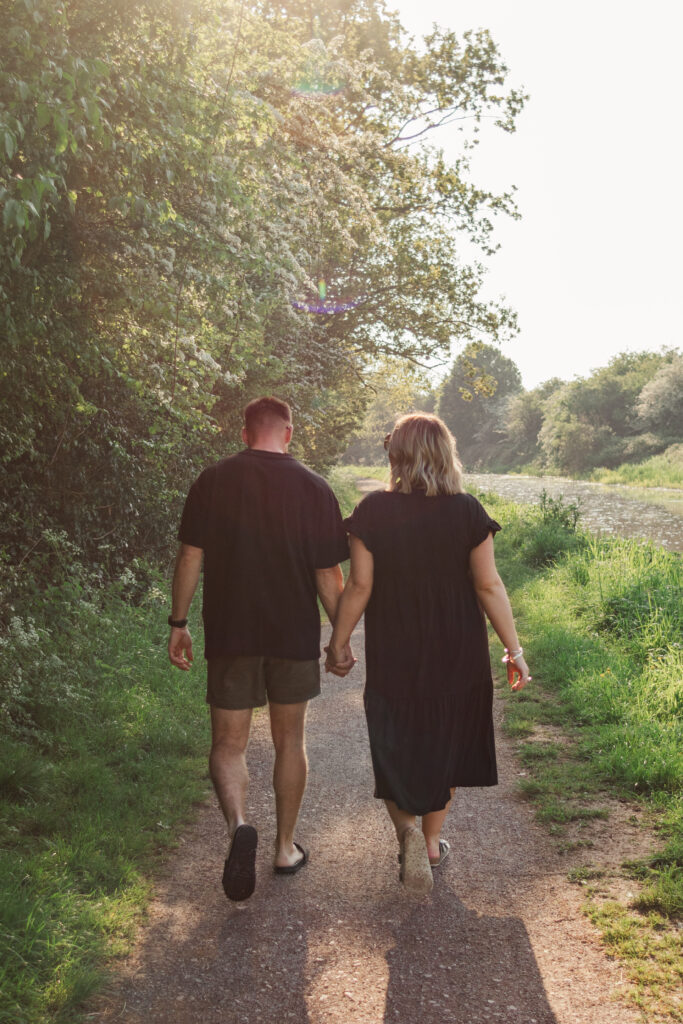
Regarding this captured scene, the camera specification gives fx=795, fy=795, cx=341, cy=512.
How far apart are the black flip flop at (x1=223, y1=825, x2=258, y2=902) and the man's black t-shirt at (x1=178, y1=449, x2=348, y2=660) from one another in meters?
0.73

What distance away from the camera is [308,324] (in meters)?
13.9

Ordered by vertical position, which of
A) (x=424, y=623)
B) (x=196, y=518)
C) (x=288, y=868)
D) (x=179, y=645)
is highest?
(x=196, y=518)

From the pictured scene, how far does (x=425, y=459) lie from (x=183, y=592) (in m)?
1.25

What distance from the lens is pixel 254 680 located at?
348cm

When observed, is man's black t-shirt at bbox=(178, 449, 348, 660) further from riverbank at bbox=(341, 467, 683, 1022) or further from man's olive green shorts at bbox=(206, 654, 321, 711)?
riverbank at bbox=(341, 467, 683, 1022)

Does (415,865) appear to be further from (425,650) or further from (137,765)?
(137,765)

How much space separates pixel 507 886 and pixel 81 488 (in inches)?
216

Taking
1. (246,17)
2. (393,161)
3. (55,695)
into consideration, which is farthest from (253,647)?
(393,161)

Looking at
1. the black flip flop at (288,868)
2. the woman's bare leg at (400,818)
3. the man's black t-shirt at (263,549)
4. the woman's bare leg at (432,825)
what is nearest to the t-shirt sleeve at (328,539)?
the man's black t-shirt at (263,549)

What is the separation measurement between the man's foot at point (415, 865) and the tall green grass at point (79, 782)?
115cm

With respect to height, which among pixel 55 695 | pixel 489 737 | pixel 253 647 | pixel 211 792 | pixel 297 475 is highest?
pixel 297 475

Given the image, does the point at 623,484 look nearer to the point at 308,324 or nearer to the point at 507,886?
the point at 308,324

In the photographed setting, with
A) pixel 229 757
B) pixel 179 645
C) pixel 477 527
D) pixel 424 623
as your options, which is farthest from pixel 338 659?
pixel 477 527

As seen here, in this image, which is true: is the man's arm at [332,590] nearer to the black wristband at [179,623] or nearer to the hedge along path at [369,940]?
the black wristband at [179,623]
